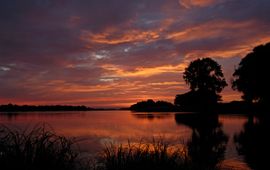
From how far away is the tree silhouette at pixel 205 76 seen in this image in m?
75.5

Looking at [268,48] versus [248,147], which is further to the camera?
[268,48]

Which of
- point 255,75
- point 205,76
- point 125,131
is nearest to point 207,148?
point 125,131

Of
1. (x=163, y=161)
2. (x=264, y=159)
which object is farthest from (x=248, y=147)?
(x=163, y=161)

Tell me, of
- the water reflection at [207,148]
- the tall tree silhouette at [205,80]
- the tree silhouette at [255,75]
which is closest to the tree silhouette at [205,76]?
the tall tree silhouette at [205,80]

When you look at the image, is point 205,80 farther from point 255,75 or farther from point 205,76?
point 255,75

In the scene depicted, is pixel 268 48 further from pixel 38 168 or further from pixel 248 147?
pixel 38 168

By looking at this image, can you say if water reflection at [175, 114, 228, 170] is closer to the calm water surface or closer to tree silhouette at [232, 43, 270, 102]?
the calm water surface

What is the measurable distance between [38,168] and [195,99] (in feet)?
242

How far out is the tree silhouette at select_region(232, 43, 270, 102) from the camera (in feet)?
162

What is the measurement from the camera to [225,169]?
504 inches

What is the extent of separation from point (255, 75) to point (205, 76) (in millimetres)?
25301

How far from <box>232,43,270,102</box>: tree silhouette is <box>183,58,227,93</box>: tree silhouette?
20099mm

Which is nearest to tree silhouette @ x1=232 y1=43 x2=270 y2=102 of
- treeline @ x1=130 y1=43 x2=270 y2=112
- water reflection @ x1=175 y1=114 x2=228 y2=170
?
treeline @ x1=130 y1=43 x2=270 y2=112

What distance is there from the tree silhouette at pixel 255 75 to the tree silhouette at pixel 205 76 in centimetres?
2010
